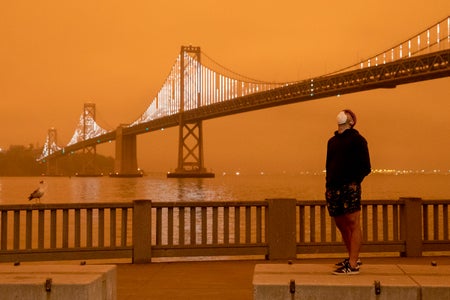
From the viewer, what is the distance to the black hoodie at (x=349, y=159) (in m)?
5.77

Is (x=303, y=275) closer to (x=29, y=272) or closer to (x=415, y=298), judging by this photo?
(x=415, y=298)

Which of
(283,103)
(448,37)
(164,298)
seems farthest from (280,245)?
(283,103)

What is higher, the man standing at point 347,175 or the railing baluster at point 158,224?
the man standing at point 347,175

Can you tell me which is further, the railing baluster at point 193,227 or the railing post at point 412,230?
the railing post at point 412,230

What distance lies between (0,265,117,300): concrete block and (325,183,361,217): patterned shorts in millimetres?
1787

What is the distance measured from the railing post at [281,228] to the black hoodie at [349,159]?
3.14 metres

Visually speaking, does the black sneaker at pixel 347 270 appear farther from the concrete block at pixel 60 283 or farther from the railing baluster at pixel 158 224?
the railing baluster at pixel 158 224

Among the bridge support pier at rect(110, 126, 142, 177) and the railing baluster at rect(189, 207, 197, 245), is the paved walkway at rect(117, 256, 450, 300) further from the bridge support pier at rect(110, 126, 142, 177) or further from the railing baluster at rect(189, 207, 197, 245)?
the bridge support pier at rect(110, 126, 142, 177)

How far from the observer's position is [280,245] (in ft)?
29.5

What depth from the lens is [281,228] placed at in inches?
353

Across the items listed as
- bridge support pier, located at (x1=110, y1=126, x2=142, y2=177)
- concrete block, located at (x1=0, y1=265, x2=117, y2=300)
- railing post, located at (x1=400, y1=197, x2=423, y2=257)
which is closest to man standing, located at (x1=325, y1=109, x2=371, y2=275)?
concrete block, located at (x1=0, y1=265, x2=117, y2=300)

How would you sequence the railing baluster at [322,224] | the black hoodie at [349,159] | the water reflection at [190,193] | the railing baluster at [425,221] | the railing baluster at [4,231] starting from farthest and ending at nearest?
the water reflection at [190,193] < the railing baluster at [425,221] < the railing baluster at [322,224] < the railing baluster at [4,231] < the black hoodie at [349,159]

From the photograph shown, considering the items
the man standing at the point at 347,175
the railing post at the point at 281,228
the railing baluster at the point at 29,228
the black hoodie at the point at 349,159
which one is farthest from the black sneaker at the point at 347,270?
the railing baluster at the point at 29,228

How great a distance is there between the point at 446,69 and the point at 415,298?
4788cm
